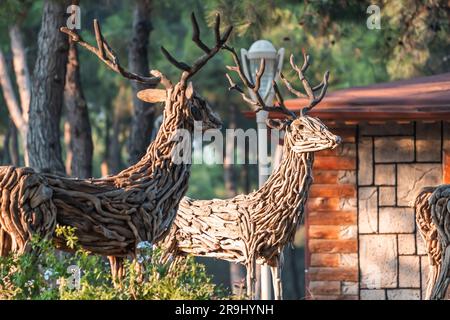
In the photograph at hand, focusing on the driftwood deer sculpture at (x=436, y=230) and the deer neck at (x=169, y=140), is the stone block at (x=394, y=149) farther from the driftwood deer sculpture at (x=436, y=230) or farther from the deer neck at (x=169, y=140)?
the deer neck at (x=169, y=140)

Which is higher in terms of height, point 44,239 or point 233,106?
point 233,106

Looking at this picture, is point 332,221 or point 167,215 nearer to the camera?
point 167,215

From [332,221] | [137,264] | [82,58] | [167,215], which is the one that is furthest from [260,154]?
[82,58]

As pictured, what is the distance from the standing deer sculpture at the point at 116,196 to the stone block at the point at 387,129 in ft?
12.9

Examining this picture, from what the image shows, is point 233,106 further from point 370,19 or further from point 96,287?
point 96,287

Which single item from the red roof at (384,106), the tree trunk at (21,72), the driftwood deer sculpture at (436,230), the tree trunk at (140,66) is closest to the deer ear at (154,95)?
the driftwood deer sculpture at (436,230)

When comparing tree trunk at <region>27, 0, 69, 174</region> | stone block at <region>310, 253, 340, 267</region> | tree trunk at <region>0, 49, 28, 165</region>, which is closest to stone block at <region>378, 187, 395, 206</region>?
stone block at <region>310, 253, 340, 267</region>

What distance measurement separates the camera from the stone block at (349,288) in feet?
46.3

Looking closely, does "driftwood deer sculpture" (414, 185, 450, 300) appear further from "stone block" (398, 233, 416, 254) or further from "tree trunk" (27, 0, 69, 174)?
"tree trunk" (27, 0, 69, 174)

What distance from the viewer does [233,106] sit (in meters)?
33.2

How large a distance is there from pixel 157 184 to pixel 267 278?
377cm

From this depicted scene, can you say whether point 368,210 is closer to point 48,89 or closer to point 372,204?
point 372,204

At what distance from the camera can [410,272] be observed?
14008 mm

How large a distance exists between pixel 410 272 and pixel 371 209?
796 mm
